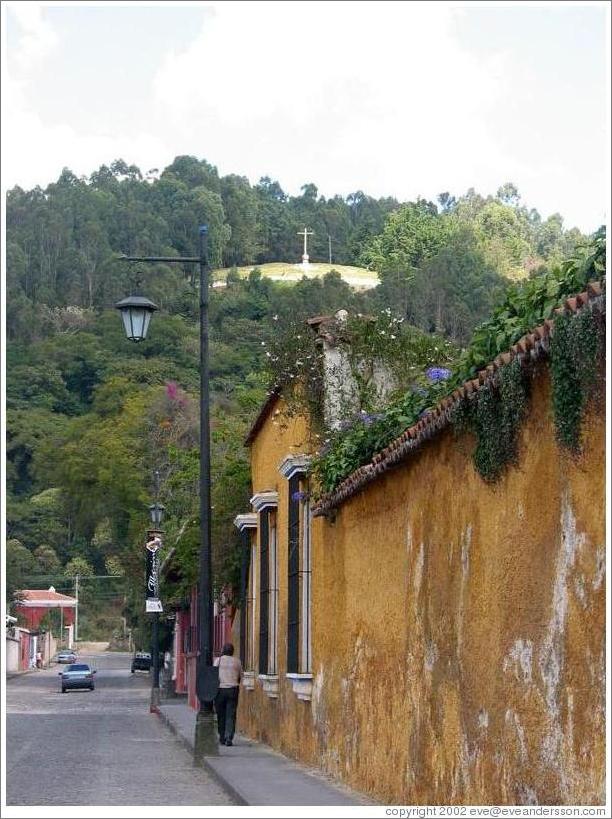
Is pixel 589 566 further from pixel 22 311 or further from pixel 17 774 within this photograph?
pixel 22 311

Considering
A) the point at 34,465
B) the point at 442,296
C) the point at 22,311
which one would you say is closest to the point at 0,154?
the point at 442,296

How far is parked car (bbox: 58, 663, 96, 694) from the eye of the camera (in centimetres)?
5212

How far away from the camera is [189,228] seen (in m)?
134

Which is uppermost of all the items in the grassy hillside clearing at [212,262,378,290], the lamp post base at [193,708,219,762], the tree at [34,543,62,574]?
the grassy hillside clearing at [212,262,378,290]

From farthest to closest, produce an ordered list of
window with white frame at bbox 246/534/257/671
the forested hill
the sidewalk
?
the forested hill → window with white frame at bbox 246/534/257/671 → the sidewalk

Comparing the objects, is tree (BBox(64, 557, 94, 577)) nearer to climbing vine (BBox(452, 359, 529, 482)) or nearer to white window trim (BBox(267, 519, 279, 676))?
white window trim (BBox(267, 519, 279, 676))

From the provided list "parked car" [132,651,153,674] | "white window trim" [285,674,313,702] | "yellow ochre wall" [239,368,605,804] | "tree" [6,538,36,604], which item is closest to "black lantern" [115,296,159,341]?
"yellow ochre wall" [239,368,605,804]

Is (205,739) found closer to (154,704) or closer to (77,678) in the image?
(154,704)

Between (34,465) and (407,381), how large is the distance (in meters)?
85.6

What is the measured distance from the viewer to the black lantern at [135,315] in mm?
16891

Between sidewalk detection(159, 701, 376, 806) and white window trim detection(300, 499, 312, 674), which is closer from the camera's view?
sidewalk detection(159, 701, 376, 806)

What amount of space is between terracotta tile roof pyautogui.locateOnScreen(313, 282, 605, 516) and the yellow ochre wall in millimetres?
120

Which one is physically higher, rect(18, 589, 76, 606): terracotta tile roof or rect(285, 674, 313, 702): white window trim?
rect(285, 674, 313, 702): white window trim

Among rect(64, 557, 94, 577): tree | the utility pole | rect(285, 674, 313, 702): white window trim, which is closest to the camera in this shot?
rect(285, 674, 313, 702): white window trim
